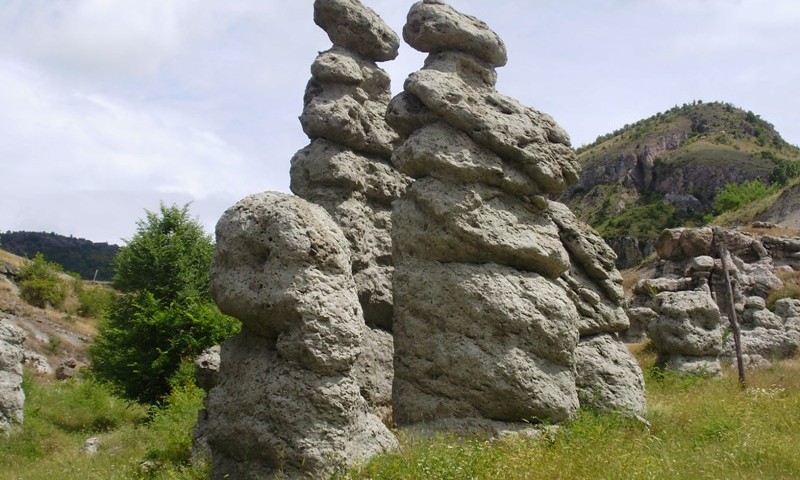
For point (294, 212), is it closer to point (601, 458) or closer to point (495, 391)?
point (495, 391)

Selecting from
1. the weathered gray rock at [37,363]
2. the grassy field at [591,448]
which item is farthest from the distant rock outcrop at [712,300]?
the weathered gray rock at [37,363]

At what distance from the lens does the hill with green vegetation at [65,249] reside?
117688mm

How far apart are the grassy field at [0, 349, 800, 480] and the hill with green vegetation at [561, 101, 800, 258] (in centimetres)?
8037

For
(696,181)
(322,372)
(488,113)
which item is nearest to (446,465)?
(322,372)

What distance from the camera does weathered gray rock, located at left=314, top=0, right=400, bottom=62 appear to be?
44.8 ft

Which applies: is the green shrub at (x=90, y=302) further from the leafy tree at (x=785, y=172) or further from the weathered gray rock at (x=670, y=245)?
the leafy tree at (x=785, y=172)

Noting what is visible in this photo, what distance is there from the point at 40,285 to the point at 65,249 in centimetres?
7939

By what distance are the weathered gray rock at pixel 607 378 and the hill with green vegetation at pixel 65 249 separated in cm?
11292

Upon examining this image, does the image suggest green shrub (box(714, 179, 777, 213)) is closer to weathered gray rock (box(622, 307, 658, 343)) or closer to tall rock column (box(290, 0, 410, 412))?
weathered gray rock (box(622, 307, 658, 343))

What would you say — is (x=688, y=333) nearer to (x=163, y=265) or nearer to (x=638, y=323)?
(x=638, y=323)

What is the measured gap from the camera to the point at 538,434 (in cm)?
902

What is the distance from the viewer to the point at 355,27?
45.1ft

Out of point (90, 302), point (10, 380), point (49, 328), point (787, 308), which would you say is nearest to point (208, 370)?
point (10, 380)

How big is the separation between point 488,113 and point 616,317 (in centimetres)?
429
